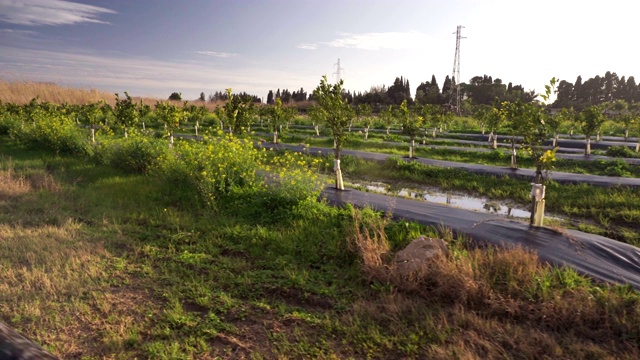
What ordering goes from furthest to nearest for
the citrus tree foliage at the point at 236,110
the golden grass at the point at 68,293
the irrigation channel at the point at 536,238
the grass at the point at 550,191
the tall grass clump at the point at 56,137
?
the tall grass clump at the point at 56,137 < the citrus tree foliage at the point at 236,110 < the grass at the point at 550,191 < the irrigation channel at the point at 536,238 < the golden grass at the point at 68,293

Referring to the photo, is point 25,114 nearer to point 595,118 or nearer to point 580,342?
point 580,342

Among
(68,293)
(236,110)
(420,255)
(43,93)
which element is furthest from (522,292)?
(43,93)

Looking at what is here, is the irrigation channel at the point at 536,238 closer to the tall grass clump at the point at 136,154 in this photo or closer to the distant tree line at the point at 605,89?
the tall grass clump at the point at 136,154

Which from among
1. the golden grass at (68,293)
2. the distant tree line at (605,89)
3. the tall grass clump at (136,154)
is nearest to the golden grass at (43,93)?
the tall grass clump at (136,154)

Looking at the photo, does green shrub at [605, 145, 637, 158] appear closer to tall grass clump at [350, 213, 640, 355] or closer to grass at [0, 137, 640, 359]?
grass at [0, 137, 640, 359]

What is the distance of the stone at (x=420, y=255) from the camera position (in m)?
4.78

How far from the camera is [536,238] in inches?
225

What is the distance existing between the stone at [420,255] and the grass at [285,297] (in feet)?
0.45

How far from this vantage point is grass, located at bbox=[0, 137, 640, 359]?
363 cm

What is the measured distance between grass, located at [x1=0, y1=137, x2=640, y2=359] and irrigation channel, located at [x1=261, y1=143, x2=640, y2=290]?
385 mm

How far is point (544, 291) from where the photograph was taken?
423 centimetres

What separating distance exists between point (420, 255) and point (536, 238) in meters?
2.10

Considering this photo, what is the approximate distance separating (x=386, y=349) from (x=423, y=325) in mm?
539

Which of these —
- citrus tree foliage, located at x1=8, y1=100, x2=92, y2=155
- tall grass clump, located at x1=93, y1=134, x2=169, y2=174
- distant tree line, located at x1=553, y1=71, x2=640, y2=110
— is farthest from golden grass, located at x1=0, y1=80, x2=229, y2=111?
distant tree line, located at x1=553, y1=71, x2=640, y2=110
